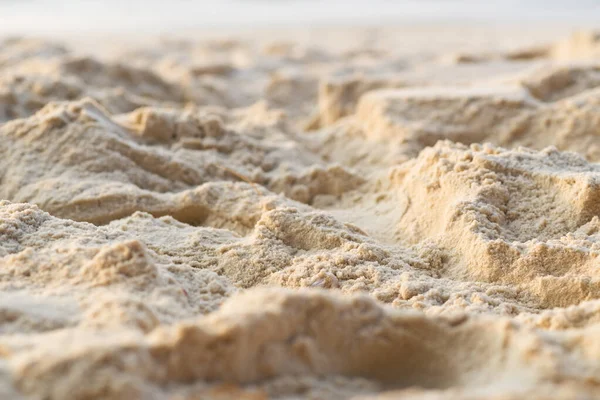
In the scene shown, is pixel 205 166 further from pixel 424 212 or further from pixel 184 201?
pixel 424 212

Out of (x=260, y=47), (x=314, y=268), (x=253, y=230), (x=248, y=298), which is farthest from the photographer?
(x=260, y=47)

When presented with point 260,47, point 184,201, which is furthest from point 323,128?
point 260,47

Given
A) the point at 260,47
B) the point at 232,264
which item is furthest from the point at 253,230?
the point at 260,47

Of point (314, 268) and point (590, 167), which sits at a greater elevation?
point (590, 167)

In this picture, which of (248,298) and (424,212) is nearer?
(248,298)

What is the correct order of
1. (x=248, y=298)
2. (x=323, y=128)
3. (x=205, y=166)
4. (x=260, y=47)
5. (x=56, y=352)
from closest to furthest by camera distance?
(x=56, y=352) < (x=248, y=298) < (x=205, y=166) < (x=323, y=128) < (x=260, y=47)

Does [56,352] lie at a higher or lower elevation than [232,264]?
higher

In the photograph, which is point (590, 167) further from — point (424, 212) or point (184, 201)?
point (184, 201)
